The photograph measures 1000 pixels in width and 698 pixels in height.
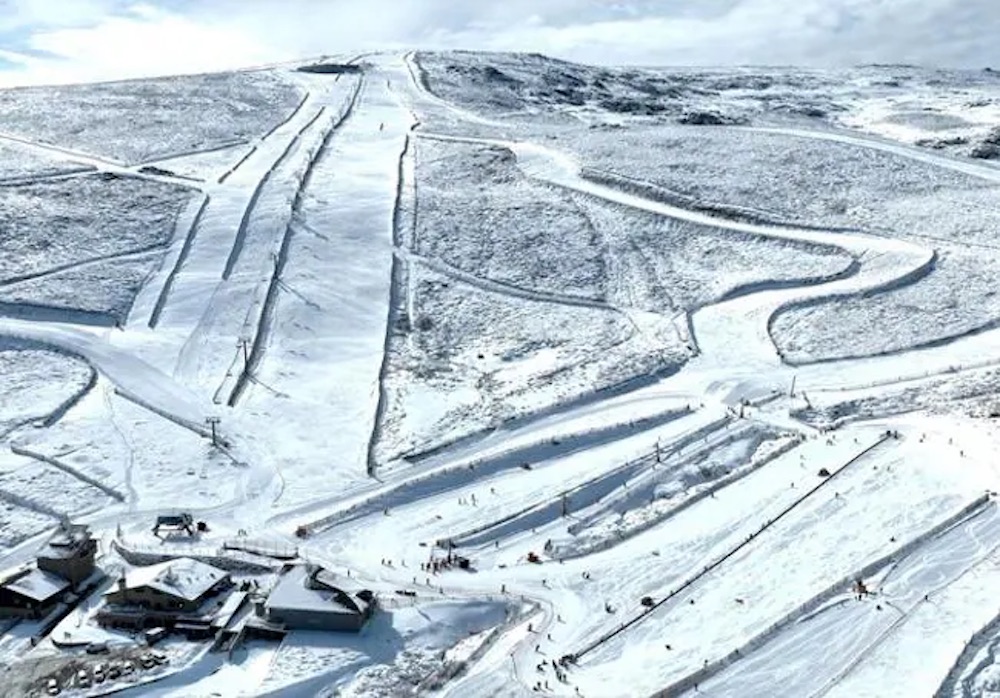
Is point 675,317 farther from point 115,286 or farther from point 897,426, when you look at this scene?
point 115,286

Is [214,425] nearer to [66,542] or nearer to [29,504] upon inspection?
[29,504]

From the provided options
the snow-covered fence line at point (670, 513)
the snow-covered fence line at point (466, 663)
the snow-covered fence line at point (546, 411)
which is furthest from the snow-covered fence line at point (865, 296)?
the snow-covered fence line at point (466, 663)

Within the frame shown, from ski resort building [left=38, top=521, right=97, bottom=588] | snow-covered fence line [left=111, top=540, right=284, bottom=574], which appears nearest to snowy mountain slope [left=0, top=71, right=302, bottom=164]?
snow-covered fence line [left=111, top=540, right=284, bottom=574]

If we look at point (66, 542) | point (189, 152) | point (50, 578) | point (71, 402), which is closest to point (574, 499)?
point (66, 542)

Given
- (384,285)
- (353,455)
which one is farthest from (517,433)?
(384,285)

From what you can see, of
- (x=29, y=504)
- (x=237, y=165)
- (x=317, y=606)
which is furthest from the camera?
(x=237, y=165)

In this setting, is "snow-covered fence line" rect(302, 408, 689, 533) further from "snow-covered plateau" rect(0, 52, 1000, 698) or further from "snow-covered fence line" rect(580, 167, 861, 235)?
"snow-covered fence line" rect(580, 167, 861, 235)
